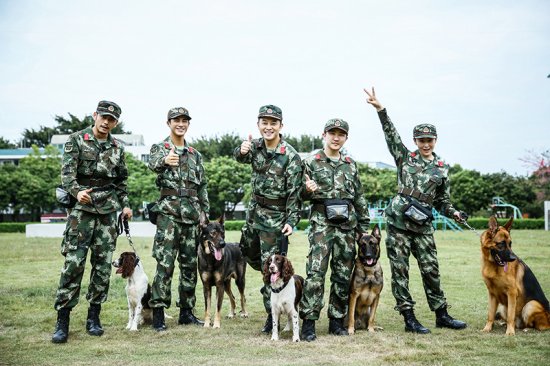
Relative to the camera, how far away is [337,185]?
6.61 metres

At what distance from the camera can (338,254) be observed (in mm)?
6629

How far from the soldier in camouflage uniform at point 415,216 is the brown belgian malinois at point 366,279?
24 centimetres

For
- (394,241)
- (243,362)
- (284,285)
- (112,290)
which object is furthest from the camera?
(112,290)

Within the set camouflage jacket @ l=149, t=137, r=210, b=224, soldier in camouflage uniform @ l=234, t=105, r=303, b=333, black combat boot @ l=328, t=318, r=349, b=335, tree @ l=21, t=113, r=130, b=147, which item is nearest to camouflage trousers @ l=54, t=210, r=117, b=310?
camouflage jacket @ l=149, t=137, r=210, b=224

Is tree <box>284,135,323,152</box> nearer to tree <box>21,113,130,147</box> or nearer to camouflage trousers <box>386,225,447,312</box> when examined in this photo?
tree <box>21,113,130,147</box>

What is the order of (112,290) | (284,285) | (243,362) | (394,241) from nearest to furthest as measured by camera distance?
1. (243,362)
2. (284,285)
3. (394,241)
4. (112,290)

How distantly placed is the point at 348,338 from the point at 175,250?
2498 millimetres

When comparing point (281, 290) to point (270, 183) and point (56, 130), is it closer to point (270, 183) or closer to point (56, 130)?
point (270, 183)

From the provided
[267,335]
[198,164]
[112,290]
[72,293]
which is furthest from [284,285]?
[112,290]

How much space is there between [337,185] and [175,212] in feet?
7.01

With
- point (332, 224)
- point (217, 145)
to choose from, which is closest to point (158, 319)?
point (332, 224)

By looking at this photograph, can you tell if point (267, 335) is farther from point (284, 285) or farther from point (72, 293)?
point (72, 293)

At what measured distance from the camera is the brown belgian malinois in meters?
6.69

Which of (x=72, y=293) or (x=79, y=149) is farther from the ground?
(x=79, y=149)
